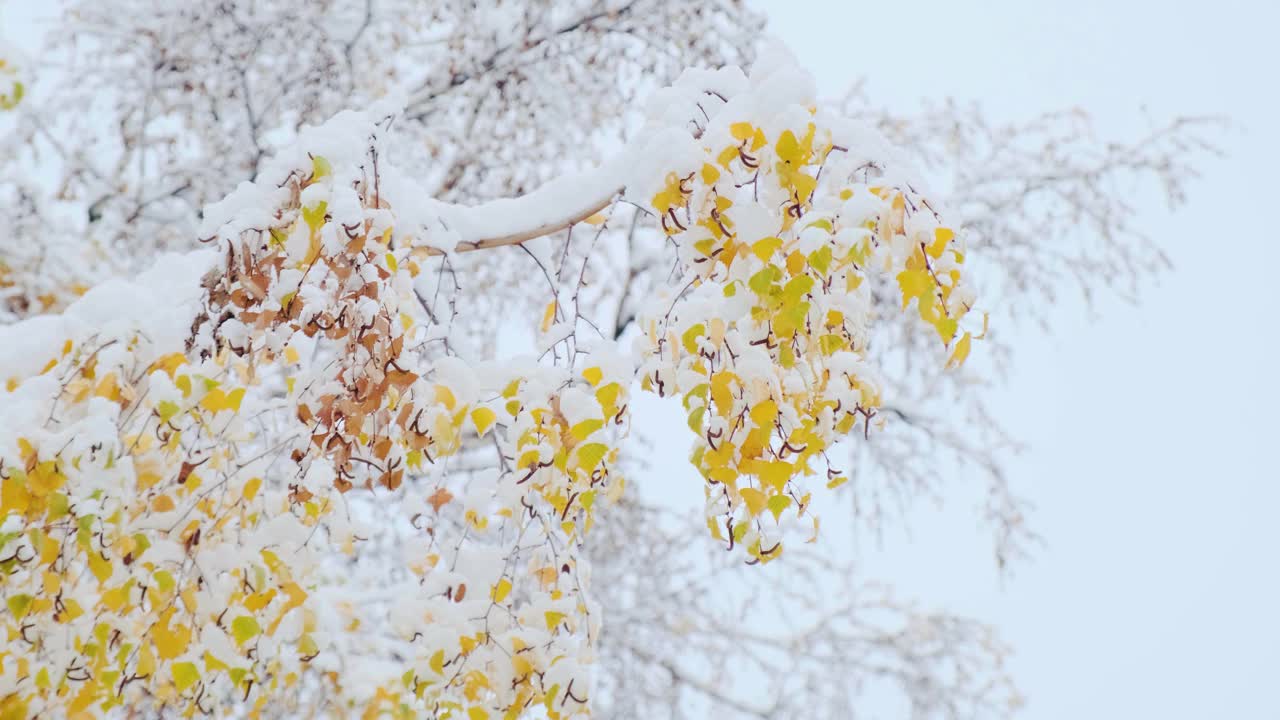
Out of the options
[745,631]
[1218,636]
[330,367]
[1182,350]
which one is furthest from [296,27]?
[1182,350]

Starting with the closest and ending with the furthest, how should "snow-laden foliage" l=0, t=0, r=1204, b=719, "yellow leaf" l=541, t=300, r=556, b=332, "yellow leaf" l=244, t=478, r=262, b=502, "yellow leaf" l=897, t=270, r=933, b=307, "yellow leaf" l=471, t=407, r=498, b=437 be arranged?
"yellow leaf" l=897, t=270, r=933, b=307 < "snow-laden foliage" l=0, t=0, r=1204, b=719 < "yellow leaf" l=471, t=407, r=498, b=437 < "yellow leaf" l=541, t=300, r=556, b=332 < "yellow leaf" l=244, t=478, r=262, b=502

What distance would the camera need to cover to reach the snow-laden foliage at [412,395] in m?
1.40


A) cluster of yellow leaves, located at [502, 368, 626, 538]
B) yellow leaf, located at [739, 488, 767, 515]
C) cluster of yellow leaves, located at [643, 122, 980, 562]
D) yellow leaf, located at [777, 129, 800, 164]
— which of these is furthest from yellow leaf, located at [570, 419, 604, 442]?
yellow leaf, located at [777, 129, 800, 164]

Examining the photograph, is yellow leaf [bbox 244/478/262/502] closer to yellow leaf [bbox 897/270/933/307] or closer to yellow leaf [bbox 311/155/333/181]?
yellow leaf [bbox 311/155/333/181]

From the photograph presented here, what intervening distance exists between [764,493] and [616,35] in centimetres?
323

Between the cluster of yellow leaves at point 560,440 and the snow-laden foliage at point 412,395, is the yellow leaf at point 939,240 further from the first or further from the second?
the cluster of yellow leaves at point 560,440

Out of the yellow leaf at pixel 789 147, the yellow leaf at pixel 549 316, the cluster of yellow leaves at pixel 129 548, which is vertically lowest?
the cluster of yellow leaves at pixel 129 548

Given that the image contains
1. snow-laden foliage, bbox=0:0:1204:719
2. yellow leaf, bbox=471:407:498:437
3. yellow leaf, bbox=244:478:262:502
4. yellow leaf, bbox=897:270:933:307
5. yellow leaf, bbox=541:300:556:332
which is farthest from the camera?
yellow leaf, bbox=244:478:262:502

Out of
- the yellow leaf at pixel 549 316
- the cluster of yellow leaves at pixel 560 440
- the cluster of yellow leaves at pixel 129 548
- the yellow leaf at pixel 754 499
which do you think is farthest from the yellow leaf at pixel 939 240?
the cluster of yellow leaves at pixel 129 548

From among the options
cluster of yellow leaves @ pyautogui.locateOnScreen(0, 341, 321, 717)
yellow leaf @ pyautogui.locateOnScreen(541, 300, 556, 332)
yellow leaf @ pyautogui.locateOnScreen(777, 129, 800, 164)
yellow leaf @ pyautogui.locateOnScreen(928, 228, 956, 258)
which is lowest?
cluster of yellow leaves @ pyautogui.locateOnScreen(0, 341, 321, 717)

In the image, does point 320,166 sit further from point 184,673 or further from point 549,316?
point 184,673

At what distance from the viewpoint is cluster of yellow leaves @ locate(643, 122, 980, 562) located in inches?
53.1

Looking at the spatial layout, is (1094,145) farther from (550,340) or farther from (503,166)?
(550,340)

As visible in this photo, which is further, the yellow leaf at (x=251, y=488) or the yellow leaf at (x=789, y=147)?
the yellow leaf at (x=251, y=488)
